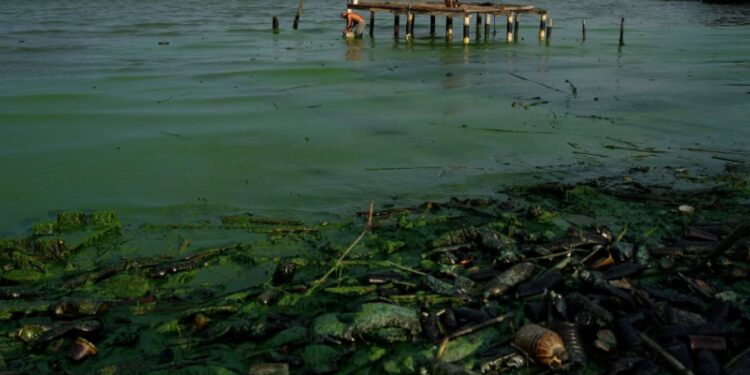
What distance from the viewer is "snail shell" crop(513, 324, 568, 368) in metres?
3.77

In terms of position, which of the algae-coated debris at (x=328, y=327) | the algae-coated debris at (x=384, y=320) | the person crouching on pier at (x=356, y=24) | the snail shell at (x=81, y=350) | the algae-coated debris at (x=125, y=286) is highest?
the person crouching on pier at (x=356, y=24)

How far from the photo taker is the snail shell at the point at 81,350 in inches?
165

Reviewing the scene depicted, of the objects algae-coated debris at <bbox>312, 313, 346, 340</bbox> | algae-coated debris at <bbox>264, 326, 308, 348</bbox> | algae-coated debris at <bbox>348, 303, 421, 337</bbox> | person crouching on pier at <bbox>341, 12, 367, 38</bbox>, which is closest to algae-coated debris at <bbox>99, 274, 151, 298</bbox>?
algae-coated debris at <bbox>264, 326, 308, 348</bbox>

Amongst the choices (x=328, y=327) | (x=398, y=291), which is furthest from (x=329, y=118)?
(x=328, y=327)

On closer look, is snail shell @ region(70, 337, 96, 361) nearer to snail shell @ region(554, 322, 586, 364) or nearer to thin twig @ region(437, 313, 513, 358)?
thin twig @ region(437, 313, 513, 358)

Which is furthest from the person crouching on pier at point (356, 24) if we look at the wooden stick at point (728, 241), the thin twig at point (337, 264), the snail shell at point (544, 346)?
the snail shell at point (544, 346)

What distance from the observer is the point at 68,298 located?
488cm

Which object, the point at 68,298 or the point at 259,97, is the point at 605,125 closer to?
the point at 259,97

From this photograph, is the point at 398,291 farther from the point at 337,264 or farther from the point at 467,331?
the point at 467,331

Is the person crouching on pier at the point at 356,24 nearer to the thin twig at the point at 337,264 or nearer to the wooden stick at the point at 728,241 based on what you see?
the thin twig at the point at 337,264

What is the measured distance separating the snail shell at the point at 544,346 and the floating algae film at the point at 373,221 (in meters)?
0.01

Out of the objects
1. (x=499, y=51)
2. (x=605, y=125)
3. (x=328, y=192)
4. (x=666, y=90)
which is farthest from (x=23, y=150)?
(x=499, y=51)

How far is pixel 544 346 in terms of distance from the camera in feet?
12.4

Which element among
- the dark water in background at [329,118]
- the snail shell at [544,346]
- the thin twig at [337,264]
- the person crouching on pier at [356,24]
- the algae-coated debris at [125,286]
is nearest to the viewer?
the snail shell at [544,346]
